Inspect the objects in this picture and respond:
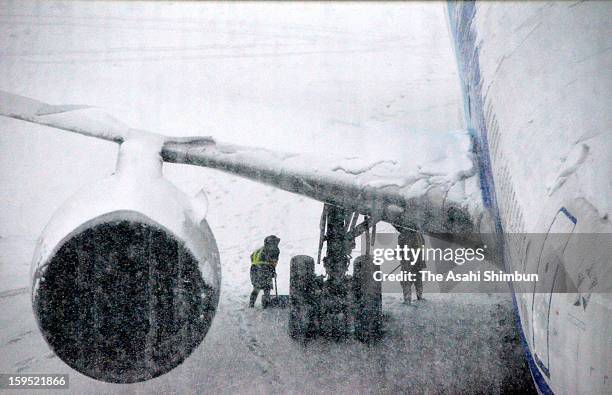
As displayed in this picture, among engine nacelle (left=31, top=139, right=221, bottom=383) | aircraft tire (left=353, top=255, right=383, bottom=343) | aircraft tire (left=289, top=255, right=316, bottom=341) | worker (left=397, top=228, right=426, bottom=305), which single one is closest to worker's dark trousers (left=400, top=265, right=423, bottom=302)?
worker (left=397, top=228, right=426, bottom=305)

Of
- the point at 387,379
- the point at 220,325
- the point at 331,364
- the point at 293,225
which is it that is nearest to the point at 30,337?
the point at 220,325

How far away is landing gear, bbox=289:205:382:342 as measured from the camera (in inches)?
99.7

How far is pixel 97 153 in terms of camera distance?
5.03 metres

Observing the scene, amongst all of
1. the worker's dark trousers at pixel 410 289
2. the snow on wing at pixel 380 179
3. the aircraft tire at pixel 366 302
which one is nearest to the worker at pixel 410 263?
the worker's dark trousers at pixel 410 289

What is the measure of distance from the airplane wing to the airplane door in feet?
2.48

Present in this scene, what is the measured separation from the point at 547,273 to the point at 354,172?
1.20 meters

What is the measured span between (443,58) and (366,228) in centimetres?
756

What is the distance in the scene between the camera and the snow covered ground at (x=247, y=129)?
87.1 inches

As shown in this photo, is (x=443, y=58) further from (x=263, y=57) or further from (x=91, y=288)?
(x=91, y=288)

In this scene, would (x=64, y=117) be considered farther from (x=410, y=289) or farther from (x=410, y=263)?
(x=410, y=289)

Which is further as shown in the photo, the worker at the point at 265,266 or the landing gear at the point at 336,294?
the worker at the point at 265,266

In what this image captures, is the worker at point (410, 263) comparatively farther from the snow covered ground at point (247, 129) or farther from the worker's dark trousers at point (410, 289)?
the snow covered ground at point (247, 129)

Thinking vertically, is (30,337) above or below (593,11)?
below

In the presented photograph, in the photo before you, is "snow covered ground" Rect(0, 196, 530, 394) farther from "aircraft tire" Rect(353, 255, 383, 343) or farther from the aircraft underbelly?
the aircraft underbelly
